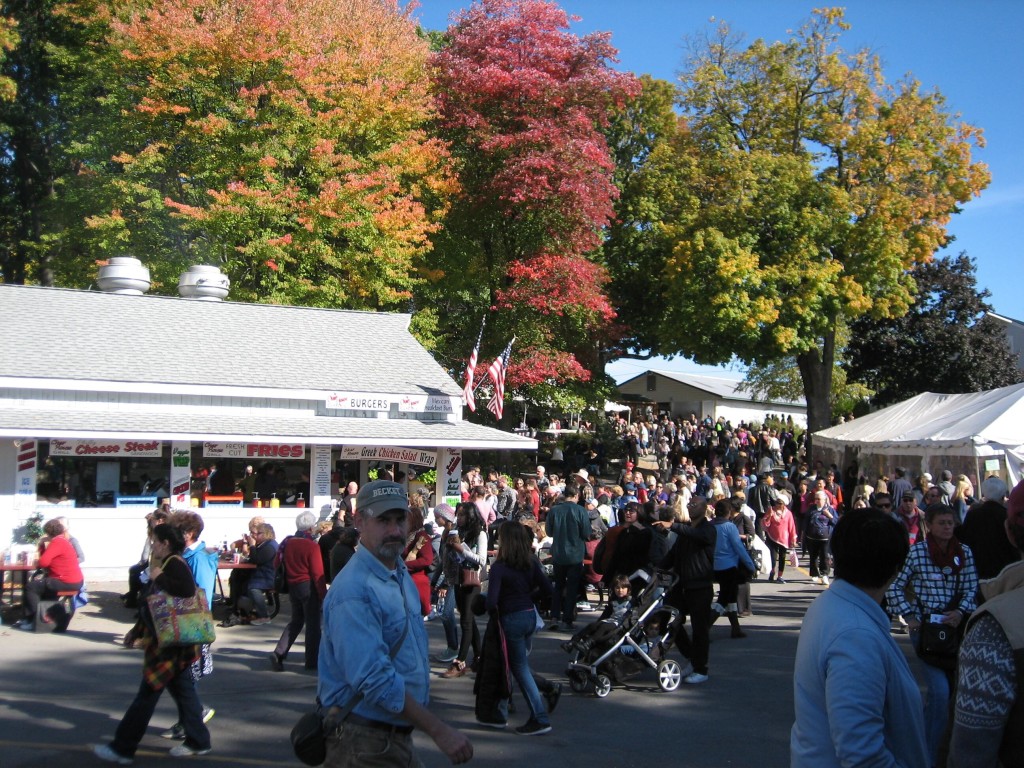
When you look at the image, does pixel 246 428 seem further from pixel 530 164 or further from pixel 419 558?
pixel 530 164

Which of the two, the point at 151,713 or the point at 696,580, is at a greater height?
the point at 696,580

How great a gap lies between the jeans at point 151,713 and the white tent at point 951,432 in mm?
15426

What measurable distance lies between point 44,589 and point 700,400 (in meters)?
45.5

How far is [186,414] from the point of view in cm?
1762

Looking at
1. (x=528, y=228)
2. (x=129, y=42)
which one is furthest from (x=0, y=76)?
(x=528, y=228)

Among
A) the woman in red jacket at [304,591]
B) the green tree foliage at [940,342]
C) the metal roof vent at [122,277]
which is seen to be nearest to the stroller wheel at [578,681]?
the woman in red jacket at [304,591]

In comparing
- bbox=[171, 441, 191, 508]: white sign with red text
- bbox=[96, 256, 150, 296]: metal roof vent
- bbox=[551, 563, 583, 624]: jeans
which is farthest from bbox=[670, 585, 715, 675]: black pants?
bbox=[96, 256, 150, 296]: metal roof vent

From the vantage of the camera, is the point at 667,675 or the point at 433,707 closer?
A: the point at 433,707

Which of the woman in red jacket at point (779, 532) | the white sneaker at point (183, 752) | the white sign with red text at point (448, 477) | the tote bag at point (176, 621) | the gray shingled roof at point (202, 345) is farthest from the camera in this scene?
the white sign with red text at point (448, 477)

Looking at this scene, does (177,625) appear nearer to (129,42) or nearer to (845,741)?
(845,741)

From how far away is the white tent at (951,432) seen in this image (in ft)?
58.3

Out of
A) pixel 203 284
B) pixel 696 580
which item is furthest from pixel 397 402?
pixel 696 580

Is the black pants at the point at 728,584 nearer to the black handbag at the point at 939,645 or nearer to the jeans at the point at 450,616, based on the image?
the jeans at the point at 450,616

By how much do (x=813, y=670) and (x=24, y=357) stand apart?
17078mm
